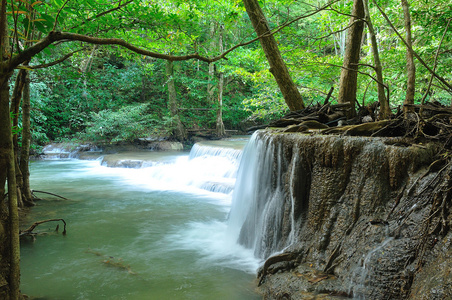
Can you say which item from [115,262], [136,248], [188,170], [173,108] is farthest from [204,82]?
[115,262]

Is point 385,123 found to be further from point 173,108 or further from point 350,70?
point 173,108

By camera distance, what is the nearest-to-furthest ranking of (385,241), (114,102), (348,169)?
(385,241) < (348,169) < (114,102)

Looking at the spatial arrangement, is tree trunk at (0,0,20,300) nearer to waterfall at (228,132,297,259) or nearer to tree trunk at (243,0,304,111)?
waterfall at (228,132,297,259)

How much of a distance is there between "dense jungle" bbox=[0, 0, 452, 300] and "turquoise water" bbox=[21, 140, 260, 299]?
0.95m

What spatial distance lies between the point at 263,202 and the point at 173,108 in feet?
57.4

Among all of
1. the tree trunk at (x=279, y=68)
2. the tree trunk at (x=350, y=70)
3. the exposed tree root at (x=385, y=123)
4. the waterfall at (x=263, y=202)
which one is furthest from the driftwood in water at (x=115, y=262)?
the tree trunk at (x=350, y=70)

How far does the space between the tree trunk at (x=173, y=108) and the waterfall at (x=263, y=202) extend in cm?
1581

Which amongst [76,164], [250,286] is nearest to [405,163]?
[250,286]

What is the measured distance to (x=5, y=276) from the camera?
122 inches

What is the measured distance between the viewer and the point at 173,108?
73.1 ft

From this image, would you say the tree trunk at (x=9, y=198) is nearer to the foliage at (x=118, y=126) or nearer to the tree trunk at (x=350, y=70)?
the tree trunk at (x=350, y=70)

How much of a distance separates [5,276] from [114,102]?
22790 mm

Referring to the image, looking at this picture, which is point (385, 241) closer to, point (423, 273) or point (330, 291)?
point (423, 273)

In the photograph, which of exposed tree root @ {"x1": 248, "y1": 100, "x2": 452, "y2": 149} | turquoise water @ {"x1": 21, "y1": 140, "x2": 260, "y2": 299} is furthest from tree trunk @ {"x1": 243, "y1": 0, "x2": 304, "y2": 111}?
turquoise water @ {"x1": 21, "y1": 140, "x2": 260, "y2": 299}
